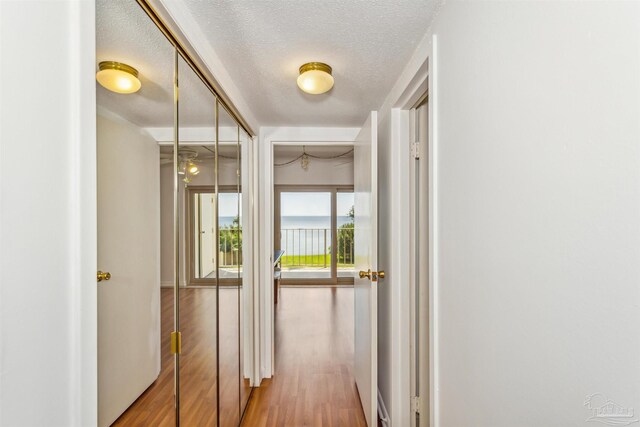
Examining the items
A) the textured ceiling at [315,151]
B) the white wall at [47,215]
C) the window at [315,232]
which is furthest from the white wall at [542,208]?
the window at [315,232]

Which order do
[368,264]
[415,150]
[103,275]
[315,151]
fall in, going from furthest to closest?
[315,151] < [368,264] < [415,150] < [103,275]

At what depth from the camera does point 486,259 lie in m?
0.88

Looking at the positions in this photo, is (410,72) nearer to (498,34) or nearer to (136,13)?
(498,34)

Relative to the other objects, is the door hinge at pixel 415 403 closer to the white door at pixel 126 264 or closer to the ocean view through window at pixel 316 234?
the white door at pixel 126 264

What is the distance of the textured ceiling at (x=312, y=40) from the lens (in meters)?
1.20

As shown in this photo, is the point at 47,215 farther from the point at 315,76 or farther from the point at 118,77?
the point at 315,76

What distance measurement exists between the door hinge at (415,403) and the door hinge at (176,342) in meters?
1.47

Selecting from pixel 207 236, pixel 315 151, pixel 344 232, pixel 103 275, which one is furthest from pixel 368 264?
pixel 344 232

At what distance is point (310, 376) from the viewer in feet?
9.18

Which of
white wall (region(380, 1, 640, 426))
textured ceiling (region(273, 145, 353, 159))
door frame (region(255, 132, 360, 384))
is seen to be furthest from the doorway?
textured ceiling (region(273, 145, 353, 159))

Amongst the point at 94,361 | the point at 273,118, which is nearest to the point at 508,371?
the point at 94,361

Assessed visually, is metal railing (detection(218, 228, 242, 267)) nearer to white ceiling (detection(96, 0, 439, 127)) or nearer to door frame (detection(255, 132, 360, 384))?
door frame (detection(255, 132, 360, 384))

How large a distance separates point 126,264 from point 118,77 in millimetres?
535

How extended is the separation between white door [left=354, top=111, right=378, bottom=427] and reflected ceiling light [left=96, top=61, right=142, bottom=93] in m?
1.34
